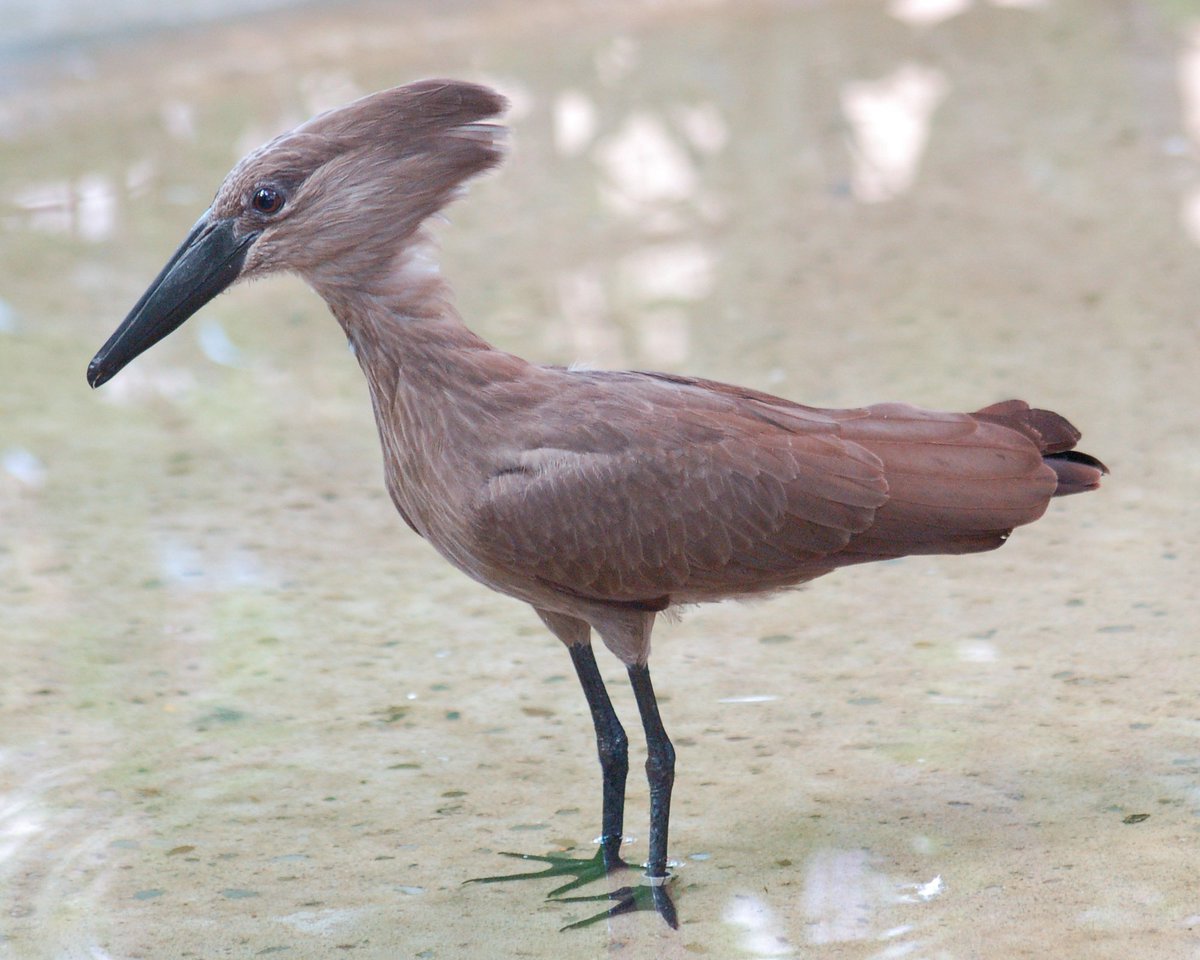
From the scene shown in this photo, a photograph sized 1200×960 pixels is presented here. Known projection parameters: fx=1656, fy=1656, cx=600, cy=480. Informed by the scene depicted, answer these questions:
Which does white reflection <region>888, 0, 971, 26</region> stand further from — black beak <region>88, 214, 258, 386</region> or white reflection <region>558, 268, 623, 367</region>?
black beak <region>88, 214, 258, 386</region>

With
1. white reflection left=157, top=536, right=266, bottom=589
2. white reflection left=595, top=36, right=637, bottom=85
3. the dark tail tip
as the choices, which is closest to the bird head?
the dark tail tip

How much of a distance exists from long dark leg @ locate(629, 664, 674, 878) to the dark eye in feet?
3.69

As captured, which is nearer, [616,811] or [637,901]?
[637,901]

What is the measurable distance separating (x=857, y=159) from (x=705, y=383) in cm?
449

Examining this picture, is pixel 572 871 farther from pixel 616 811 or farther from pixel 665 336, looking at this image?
pixel 665 336

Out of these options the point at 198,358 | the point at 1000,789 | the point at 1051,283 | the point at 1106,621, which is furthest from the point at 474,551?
the point at 1051,283

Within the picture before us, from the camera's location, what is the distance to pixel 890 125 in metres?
7.94

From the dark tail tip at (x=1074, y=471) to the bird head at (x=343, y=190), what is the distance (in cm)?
131

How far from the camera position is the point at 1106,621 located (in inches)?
168

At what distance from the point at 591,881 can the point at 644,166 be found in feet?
16.0

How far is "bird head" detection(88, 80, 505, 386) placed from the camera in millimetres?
3082

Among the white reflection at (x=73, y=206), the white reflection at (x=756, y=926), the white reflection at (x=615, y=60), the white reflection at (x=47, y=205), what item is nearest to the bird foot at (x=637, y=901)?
the white reflection at (x=756, y=926)

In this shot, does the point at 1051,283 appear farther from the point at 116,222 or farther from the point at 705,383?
the point at 116,222

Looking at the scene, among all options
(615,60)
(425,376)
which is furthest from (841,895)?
(615,60)
